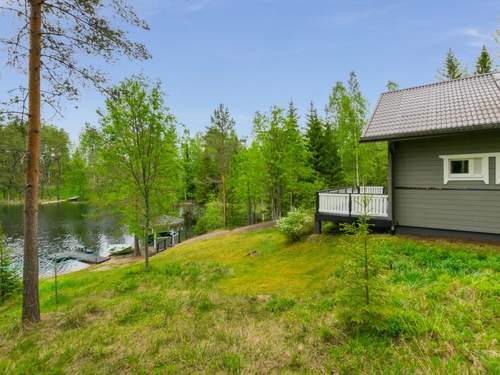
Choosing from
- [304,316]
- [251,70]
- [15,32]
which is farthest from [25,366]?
[251,70]

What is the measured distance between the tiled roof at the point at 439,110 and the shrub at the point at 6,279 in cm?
1422

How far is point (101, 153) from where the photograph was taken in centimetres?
1164

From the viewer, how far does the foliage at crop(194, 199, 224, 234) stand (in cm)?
2747

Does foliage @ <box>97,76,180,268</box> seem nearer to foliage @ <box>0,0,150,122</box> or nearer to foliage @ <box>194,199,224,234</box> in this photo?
foliage @ <box>0,0,150,122</box>

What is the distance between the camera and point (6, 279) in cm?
1039

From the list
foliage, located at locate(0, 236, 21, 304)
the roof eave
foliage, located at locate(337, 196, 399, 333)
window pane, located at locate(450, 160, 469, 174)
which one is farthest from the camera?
foliage, located at locate(0, 236, 21, 304)

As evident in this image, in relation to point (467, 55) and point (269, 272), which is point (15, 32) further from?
point (467, 55)

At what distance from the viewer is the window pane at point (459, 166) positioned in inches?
324

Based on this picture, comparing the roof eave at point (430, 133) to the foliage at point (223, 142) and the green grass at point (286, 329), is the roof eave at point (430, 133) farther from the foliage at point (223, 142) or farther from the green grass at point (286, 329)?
the foliage at point (223, 142)

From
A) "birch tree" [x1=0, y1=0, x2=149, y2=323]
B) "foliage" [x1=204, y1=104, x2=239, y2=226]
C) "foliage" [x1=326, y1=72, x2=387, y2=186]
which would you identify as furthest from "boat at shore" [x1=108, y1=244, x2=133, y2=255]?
"foliage" [x1=326, y1=72, x2=387, y2=186]

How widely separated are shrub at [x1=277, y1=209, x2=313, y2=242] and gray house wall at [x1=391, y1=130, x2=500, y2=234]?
3.54 m

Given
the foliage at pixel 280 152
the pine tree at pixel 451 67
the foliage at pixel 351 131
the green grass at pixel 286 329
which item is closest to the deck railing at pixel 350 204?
the green grass at pixel 286 329

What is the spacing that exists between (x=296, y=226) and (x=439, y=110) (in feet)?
21.2

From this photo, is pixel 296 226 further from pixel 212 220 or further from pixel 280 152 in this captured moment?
pixel 212 220
